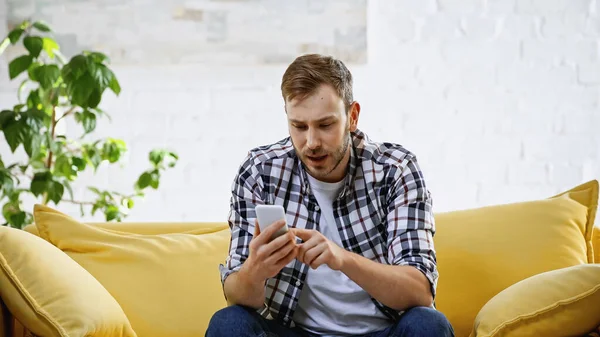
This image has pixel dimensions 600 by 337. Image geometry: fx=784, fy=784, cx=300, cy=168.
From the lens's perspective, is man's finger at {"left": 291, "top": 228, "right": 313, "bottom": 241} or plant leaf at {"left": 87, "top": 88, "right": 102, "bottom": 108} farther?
plant leaf at {"left": 87, "top": 88, "right": 102, "bottom": 108}

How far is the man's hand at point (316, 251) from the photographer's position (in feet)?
5.41

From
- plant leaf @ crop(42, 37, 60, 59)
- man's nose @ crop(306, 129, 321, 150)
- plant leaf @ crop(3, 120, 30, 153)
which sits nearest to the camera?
man's nose @ crop(306, 129, 321, 150)

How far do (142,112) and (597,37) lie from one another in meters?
1.77

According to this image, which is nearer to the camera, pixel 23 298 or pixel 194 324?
pixel 23 298

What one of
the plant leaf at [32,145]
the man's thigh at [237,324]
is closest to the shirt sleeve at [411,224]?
the man's thigh at [237,324]

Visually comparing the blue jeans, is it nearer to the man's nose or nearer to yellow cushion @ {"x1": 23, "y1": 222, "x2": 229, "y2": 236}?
the man's nose

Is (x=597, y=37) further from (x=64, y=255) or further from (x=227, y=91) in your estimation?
(x=64, y=255)

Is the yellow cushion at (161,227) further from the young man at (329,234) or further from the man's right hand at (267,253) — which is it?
the man's right hand at (267,253)

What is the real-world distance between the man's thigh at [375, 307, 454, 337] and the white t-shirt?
0.14 m

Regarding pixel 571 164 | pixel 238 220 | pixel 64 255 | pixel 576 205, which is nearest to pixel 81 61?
pixel 64 255

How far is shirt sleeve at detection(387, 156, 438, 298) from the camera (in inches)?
69.8

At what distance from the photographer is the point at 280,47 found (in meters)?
2.97

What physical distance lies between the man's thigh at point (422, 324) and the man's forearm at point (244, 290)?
301 mm

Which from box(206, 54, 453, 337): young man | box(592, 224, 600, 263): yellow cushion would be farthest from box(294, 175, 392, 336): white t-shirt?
box(592, 224, 600, 263): yellow cushion
